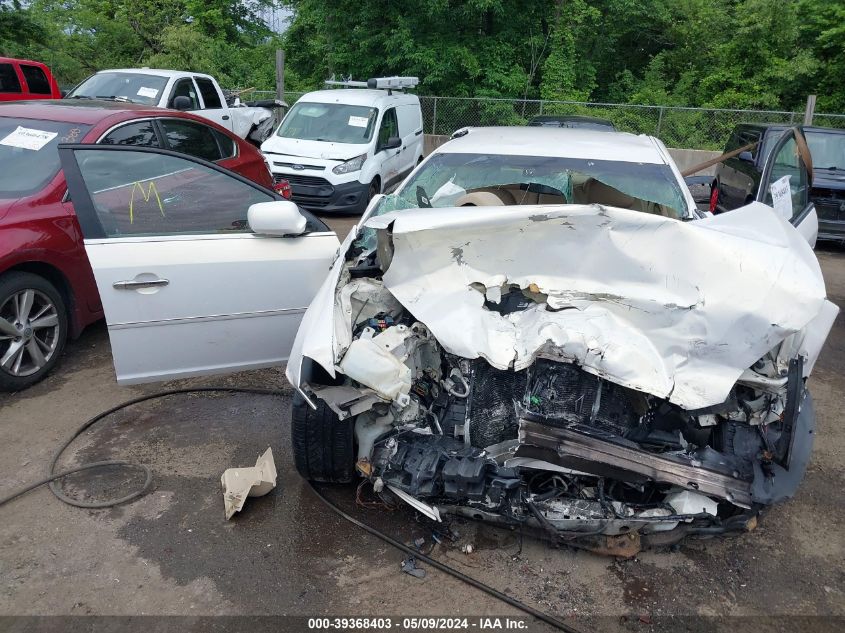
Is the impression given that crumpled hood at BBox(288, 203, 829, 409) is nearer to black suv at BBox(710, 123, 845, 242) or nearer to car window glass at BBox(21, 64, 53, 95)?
black suv at BBox(710, 123, 845, 242)

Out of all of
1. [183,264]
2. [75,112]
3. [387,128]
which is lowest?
[387,128]

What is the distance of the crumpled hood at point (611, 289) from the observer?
2.73 m

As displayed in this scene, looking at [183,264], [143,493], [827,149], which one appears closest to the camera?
[143,493]

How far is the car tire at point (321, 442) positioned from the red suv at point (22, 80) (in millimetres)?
10563

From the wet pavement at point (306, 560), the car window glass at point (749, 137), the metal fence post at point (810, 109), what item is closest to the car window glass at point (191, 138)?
the wet pavement at point (306, 560)

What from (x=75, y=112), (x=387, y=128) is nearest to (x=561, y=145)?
(x=75, y=112)

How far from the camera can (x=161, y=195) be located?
398cm

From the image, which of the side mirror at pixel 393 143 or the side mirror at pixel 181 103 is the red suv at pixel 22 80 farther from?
the side mirror at pixel 393 143

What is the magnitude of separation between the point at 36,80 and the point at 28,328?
957 centimetres

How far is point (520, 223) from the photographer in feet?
10.3

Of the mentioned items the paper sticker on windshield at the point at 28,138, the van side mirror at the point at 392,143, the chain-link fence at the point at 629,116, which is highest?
the paper sticker on windshield at the point at 28,138

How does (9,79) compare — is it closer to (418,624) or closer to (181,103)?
(181,103)

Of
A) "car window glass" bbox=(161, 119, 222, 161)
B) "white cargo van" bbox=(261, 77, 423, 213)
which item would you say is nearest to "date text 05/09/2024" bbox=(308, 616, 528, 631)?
"car window glass" bbox=(161, 119, 222, 161)

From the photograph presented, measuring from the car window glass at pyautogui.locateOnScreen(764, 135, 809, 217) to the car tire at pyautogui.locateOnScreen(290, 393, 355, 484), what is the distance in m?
3.95
